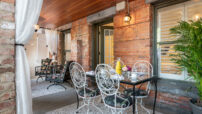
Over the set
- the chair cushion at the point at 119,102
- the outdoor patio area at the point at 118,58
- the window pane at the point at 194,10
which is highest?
the window pane at the point at 194,10

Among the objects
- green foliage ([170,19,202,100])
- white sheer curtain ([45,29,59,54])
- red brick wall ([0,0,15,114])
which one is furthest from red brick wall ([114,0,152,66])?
white sheer curtain ([45,29,59,54])

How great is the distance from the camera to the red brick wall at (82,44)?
4527 mm

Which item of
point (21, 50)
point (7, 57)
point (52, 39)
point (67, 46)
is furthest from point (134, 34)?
point (52, 39)

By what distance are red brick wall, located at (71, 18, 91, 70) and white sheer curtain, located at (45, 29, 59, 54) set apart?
171 cm

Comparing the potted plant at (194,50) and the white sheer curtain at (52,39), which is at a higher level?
the white sheer curtain at (52,39)

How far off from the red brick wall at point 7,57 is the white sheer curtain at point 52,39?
5261 millimetres

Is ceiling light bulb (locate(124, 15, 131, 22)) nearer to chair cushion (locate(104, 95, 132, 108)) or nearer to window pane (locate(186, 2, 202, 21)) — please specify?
window pane (locate(186, 2, 202, 21))

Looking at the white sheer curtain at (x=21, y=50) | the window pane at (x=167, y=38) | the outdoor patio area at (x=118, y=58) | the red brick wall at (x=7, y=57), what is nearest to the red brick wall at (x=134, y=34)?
the outdoor patio area at (x=118, y=58)

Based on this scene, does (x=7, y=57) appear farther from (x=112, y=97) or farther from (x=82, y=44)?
(x=82, y=44)

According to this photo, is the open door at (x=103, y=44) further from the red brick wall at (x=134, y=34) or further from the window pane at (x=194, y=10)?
the window pane at (x=194, y=10)

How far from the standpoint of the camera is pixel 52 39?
6156 millimetres

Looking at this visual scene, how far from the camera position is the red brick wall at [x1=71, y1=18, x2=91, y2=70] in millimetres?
4527

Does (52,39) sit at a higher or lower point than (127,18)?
lower

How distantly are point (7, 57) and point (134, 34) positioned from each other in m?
2.66
